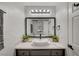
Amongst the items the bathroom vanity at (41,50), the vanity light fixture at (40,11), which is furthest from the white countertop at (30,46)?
the vanity light fixture at (40,11)

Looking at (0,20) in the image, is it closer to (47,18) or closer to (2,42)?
(2,42)

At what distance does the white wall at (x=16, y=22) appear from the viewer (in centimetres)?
80

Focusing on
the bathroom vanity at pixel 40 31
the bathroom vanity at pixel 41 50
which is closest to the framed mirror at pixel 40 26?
the bathroom vanity at pixel 40 31

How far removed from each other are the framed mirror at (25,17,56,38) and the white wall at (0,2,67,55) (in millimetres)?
50

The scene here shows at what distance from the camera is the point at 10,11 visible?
0.81 metres

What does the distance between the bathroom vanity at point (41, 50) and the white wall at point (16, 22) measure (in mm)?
52

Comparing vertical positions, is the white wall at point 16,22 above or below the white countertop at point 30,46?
above

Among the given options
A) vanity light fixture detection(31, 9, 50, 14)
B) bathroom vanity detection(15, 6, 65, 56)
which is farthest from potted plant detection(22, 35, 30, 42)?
vanity light fixture detection(31, 9, 50, 14)

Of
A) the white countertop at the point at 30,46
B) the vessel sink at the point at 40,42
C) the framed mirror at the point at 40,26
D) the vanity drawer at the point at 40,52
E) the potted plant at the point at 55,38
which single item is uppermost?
the framed mirror at the point at 40,26

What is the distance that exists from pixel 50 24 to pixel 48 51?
247 mm

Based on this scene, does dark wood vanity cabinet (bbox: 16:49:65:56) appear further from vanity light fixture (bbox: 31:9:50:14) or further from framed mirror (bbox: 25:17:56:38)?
vanity light fixture (bbox: 31:9:50:14)

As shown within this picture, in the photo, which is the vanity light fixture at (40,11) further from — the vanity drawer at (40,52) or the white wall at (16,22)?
the vanity drawer at (40,52)

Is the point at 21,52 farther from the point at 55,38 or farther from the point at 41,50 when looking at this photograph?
the point at 55,38

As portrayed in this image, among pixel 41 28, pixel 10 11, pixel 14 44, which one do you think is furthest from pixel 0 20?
pixel 41 28
